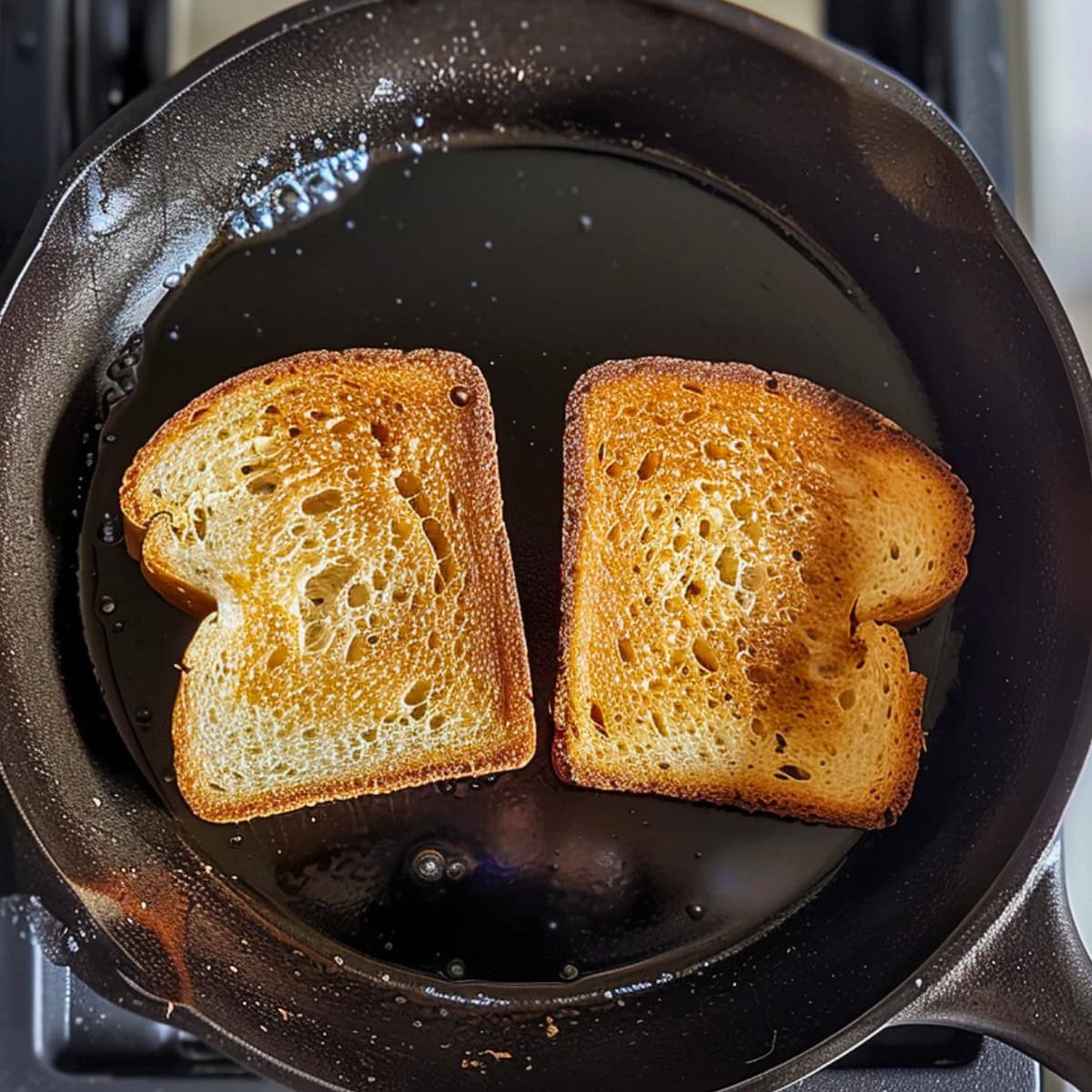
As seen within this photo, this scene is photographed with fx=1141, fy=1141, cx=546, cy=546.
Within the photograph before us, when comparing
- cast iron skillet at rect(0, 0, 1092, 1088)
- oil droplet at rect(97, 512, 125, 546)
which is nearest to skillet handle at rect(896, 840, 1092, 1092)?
cast iron skillet at rect(0, 0, 1092, 1088)

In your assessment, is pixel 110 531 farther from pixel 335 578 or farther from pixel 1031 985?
pixel 1031 985

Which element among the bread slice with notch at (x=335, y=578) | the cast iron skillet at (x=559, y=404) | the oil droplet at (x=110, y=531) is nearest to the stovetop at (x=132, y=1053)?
the cast iron skillet at (x=559, y=404)

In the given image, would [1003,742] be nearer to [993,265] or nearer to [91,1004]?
[993,265]

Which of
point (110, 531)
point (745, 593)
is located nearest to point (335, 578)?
point (110, 531)

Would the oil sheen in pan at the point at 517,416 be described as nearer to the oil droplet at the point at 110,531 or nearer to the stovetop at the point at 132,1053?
the oil droplet at the point at 110,531

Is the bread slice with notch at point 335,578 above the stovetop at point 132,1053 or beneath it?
above

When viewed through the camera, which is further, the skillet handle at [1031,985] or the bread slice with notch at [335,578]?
the bread slice with notch at [335,578]
